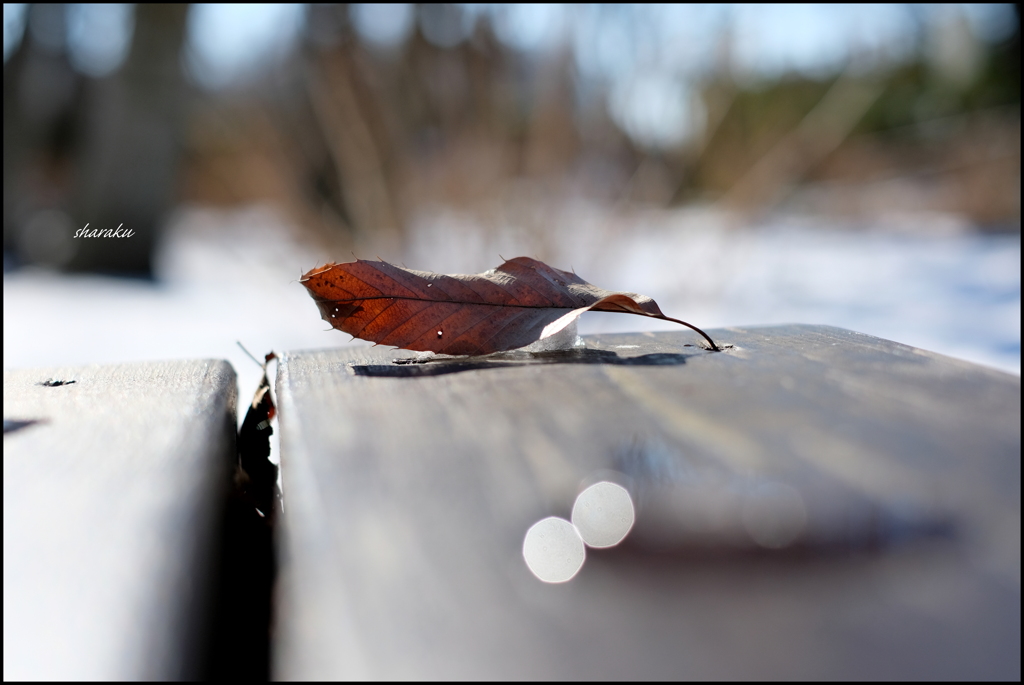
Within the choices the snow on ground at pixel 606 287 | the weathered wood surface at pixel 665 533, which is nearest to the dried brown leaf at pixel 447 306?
the weathered wood surface at pixel 665 533

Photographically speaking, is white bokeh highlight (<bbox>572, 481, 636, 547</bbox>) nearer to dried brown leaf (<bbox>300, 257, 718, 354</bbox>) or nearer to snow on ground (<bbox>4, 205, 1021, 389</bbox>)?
dried brown leaf (<bbox>300, 257, 718, 354</bbox>)

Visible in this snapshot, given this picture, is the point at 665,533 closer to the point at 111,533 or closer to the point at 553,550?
the point at 553,550

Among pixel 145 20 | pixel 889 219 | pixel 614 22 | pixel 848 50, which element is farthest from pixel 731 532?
pixel 889 219

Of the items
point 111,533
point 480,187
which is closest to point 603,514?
point 111,533

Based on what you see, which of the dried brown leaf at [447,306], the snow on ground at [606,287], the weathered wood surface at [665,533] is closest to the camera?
the weathered wood surface at [665,533]

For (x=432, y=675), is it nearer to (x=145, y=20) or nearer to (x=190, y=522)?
(x=190, y=522)

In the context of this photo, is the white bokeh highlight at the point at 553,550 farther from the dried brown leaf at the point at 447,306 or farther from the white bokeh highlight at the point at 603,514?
the dried brown leaf at the point at 447,306

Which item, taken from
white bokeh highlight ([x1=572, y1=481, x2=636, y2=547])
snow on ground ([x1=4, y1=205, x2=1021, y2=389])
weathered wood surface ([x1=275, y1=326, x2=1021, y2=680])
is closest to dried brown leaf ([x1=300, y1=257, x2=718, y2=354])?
weathered wood surface ([x1=275, y1=326, x2=1021, y2=680])
